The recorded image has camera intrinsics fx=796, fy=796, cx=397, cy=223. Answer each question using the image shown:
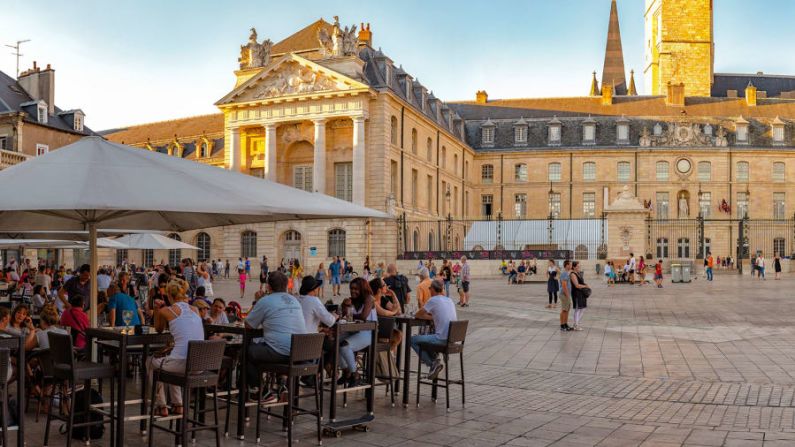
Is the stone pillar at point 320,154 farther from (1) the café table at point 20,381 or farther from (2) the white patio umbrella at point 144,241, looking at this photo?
(1) the café table at point 20,381

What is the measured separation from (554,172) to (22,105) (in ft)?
131

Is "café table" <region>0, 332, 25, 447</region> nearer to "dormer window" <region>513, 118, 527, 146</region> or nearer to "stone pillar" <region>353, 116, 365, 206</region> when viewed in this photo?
"stone pillar" <region>353, 116, 365, 206</region>

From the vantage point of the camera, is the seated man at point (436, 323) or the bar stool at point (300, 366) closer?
the bar stool at point (300, 366)

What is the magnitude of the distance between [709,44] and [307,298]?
7778cm

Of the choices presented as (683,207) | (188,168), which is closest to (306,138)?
(683,207)

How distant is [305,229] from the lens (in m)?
46.7

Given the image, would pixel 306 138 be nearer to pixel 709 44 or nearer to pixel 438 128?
pixel 438 128

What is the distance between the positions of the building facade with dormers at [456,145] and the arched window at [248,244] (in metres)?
0.10

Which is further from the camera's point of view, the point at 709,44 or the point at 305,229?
the point at 709,44

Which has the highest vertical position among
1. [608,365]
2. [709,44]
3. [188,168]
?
[709,44]

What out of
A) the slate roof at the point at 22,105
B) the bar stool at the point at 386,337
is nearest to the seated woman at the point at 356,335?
the bar stool at the point at 386,337

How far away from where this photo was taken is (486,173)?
6644 cm

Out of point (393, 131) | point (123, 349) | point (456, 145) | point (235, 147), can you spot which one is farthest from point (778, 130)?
point (123, 349)

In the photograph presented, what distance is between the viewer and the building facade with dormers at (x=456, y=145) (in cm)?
4603
